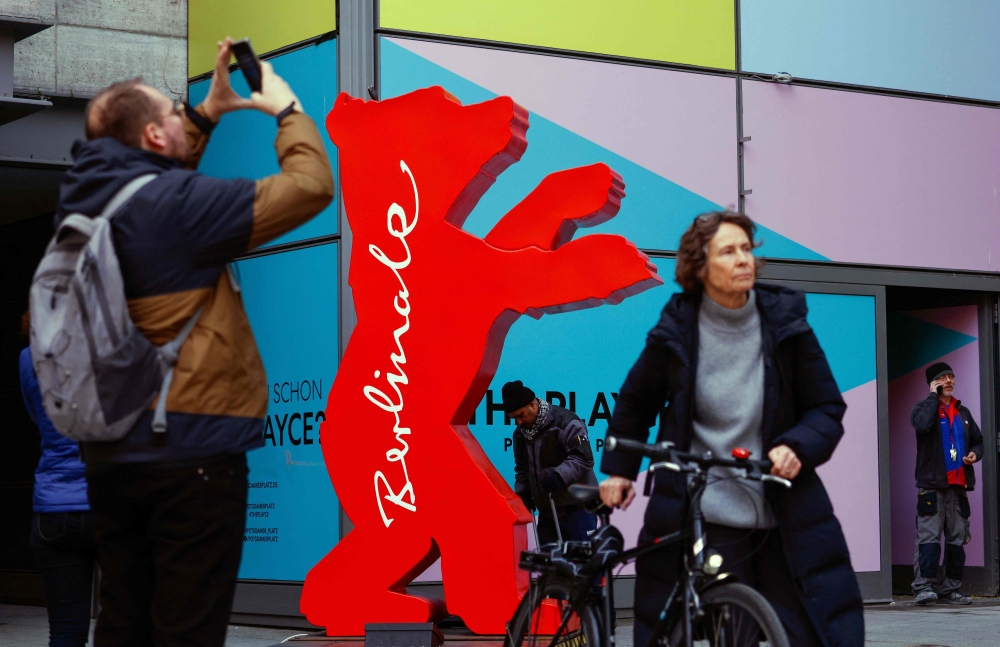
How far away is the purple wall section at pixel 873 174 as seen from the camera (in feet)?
36.0

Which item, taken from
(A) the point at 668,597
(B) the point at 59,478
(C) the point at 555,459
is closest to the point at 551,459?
(C) the point at 555,459

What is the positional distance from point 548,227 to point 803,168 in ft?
16.2

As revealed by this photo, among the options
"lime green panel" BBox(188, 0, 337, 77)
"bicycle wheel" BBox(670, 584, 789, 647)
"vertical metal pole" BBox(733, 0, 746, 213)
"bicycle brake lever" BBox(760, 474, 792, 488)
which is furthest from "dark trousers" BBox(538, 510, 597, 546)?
"bicycle brake lever" BBox(760, 474, 792, 488)

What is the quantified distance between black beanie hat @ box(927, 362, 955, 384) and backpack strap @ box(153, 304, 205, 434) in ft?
30.9

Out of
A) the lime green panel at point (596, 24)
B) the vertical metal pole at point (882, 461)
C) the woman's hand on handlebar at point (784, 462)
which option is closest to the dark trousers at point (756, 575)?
the woman's hand on handlebar at point (784, 462)

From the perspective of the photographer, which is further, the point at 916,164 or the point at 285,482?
the point at 916,164

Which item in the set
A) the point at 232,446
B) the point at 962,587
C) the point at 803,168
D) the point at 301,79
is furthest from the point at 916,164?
the point at 232,446

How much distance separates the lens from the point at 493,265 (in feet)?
22.6

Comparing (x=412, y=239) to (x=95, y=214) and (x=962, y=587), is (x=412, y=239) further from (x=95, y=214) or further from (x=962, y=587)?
(x=962, y=587)

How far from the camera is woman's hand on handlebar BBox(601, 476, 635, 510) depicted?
4.20 m

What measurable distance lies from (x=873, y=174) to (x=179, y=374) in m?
9.39

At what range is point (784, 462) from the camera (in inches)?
152

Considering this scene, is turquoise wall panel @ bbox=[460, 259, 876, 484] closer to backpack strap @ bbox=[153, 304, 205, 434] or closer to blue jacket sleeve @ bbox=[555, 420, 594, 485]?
blue jacket sleeve @ bbox=[555, 420, 594, 485]

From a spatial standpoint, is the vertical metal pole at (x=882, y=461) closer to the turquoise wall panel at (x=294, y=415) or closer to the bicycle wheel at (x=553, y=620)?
the turquoise wall panel at (x=294, y=415)
